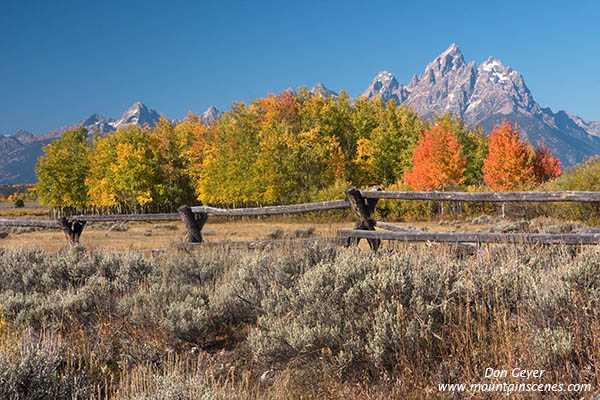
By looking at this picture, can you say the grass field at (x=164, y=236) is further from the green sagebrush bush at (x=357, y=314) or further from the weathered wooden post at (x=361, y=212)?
the green sagebrush bush at (x=357, y=314)

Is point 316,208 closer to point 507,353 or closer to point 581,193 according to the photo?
point 581,193

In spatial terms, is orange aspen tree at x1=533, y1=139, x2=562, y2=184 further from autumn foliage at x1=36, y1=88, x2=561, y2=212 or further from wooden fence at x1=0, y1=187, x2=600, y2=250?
wooden fence at x1=0, y1=187, x2=600, y2=250

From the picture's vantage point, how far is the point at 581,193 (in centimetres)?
644

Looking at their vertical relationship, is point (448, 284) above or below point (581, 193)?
below

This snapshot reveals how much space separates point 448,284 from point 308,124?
39.7 metres

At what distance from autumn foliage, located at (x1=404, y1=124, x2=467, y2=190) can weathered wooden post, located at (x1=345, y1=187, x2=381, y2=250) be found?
25.7 m

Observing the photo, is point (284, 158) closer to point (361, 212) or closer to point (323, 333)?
point (361, 212)

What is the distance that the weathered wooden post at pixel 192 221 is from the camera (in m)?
Answer: 8.96

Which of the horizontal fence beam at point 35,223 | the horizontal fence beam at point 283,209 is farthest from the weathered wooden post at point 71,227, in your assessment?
the horizontal fence beam at point 283,209

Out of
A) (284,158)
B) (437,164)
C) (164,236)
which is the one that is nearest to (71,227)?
(164,236)

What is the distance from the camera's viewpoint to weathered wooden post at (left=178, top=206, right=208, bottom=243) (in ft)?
29.4

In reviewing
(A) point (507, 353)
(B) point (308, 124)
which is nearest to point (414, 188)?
(B) point (308, 124)

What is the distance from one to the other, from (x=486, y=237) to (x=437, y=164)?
28170 millimetres

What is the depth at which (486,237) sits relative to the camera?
587 cm
